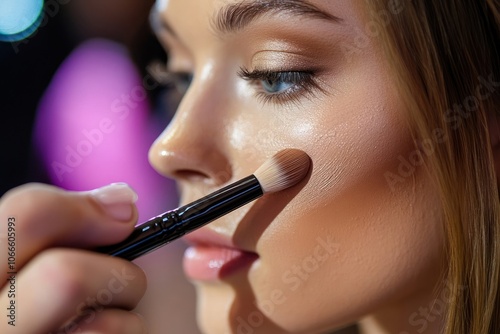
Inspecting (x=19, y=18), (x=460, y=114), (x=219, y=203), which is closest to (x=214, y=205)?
(x=219, y=203)

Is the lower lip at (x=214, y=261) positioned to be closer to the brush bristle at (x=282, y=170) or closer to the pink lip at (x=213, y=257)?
the pink lip at (x=213, y=257)

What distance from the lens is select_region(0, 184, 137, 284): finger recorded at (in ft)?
1.50

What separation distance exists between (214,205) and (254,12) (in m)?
0.20

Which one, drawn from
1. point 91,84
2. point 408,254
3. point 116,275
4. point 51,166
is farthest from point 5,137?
point 408,254

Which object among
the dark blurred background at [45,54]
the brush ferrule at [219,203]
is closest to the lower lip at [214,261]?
the brush ferrule at [219,203]

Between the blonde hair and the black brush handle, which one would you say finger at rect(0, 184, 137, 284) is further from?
the blonde hair

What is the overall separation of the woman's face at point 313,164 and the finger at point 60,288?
192 mm

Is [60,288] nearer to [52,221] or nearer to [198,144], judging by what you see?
[52,221]

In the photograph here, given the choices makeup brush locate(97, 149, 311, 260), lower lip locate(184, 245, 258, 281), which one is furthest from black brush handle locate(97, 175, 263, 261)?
→ lower lip locate(184, 245, 258, 281)

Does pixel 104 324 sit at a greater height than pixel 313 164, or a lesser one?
lesser

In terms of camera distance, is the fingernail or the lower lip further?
the lower lip

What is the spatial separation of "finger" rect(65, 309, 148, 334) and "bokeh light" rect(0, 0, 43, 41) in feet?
1.96

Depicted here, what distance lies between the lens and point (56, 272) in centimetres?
44

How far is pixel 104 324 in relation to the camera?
474 millimetres
